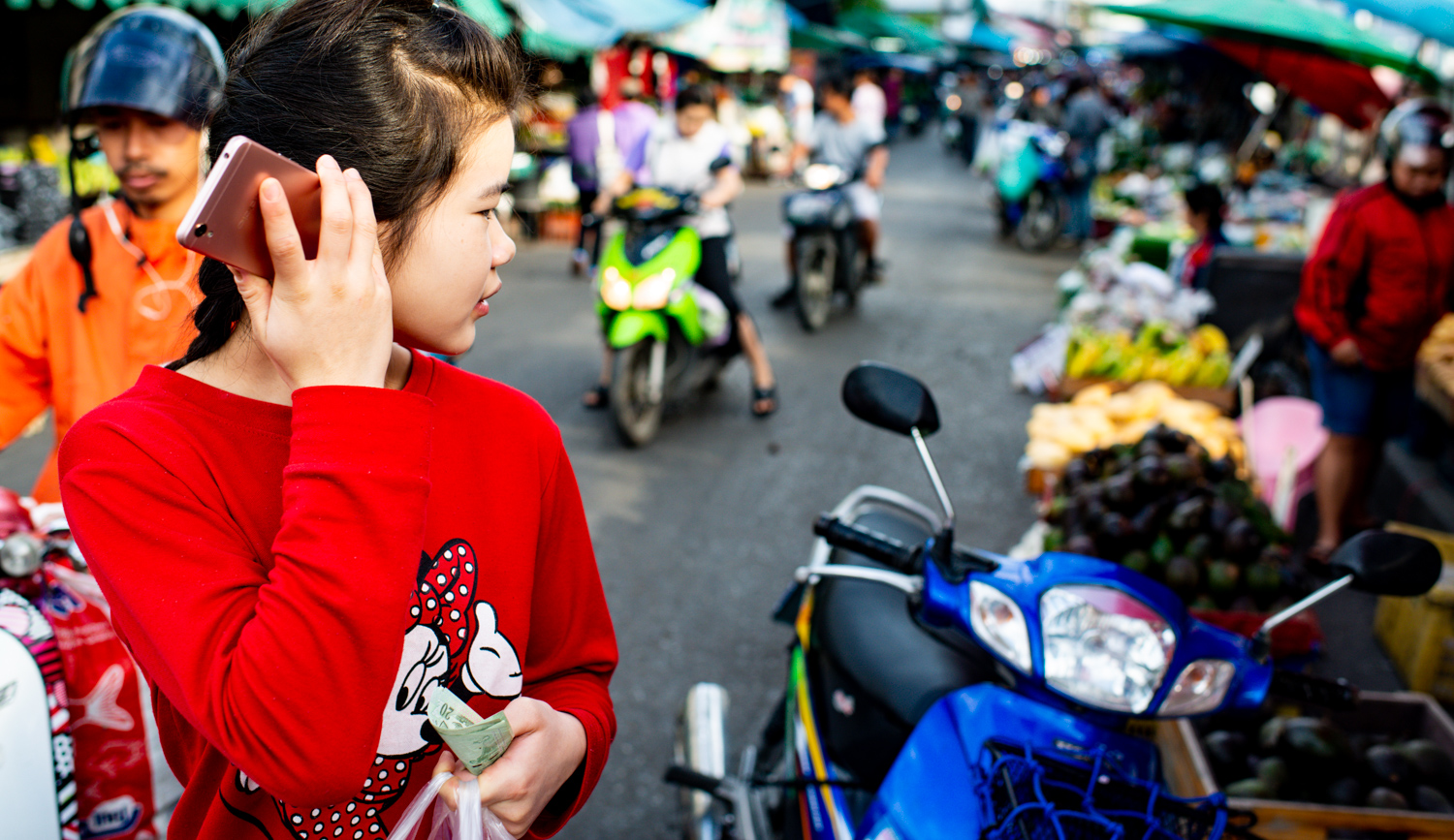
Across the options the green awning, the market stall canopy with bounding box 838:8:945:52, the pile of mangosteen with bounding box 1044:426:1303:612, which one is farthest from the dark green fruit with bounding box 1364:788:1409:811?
the market stall canopy with bounding box 838:8:945:52

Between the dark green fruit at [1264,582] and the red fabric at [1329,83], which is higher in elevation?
the red fabric at [1329,83]

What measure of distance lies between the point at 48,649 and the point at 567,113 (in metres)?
12.7

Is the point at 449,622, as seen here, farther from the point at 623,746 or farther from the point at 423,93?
the point at 623,746

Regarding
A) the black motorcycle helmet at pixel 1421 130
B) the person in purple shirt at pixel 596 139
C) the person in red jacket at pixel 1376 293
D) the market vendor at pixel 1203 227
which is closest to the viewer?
the black motorcycle helmet at pixel 1421 130

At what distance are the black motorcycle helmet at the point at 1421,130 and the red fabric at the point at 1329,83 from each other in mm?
4718

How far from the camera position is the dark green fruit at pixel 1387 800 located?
6.93ft

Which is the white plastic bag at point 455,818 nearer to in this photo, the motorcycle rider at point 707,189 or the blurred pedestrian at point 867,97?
the motorcycle rider at point 707,189

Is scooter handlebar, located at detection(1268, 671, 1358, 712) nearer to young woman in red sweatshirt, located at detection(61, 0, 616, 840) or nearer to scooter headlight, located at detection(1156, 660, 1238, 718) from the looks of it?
scooter headlight, located at detection(1156, 660, 1238, 718)

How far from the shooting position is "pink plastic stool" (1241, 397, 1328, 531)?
4285 millimetres

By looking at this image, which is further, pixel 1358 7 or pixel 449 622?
pixel 1358 7

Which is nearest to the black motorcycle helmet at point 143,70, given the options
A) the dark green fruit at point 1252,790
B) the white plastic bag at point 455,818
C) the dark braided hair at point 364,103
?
the dark braided hair at point 364,103

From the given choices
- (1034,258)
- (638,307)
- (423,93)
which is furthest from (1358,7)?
(1034,258)

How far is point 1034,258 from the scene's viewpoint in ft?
36.0

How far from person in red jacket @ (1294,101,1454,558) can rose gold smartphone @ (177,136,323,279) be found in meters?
4.36
